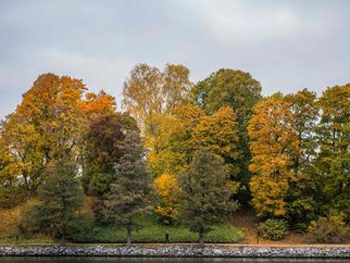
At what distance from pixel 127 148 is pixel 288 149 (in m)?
15.4

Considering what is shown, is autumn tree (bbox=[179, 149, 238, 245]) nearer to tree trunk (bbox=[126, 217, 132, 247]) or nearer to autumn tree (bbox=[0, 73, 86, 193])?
tree trunk (bbox=[126, 217, 132, 247])

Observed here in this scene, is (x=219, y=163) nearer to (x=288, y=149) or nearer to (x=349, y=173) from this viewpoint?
(x=288, y=149)

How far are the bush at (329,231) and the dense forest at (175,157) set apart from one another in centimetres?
12

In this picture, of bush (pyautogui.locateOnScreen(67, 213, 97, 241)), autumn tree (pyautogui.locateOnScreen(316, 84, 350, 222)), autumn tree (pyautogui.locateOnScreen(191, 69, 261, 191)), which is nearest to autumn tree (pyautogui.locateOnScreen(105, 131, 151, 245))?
bush (pyautogui.locateOnScreen(67, 213, 97, 241))

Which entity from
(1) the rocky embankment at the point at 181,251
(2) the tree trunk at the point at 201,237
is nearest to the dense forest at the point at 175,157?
(2) the tree trunk at the point at 201,237

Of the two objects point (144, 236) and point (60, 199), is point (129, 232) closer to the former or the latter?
point (144, 236)

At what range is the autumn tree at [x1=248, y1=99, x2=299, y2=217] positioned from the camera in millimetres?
48281

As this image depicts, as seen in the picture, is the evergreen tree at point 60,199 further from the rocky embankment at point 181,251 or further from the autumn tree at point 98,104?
the autumn tree at point 98,104

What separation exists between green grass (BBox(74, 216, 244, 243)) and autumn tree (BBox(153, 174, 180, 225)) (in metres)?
1.32

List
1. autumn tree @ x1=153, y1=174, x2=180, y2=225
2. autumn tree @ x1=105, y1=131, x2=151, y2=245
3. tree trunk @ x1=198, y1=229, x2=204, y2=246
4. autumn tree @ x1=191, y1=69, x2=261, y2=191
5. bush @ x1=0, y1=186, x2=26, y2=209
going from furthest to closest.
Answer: autumn tree @ x1=191, y1=69, x2=261, y2=191, bush @ x1=0, y1=186, x2=26, y2=209, autumn tree @ x1=153, y1=174, x2=180, y2=225, autumn tree @ x1=105, y1=131, x2=151, y2=245, tree trunk @ x1=198, y1=229, x2=204, y2=246

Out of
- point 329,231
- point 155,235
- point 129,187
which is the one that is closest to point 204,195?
point 155,235

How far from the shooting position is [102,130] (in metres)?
50.5

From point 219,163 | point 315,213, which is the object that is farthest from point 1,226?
point 315,213

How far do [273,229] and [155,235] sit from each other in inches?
423
